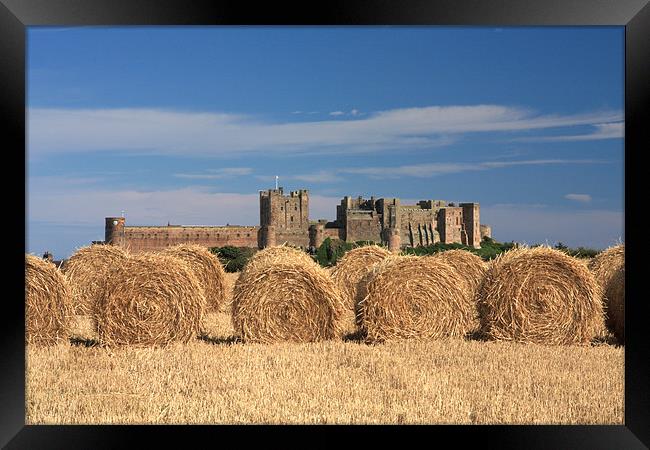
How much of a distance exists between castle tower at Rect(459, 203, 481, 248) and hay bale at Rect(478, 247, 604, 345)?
2103 inches

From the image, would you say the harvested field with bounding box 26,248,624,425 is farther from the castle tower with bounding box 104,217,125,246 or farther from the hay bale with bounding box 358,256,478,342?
the castle tower with bounding box 104,217,125,246

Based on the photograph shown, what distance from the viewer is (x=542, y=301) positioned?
926 cm

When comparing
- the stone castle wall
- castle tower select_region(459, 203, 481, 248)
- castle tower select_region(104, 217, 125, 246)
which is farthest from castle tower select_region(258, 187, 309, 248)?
castle tower select_region(459, 203, 481, 248)

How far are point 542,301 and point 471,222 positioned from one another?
181 feet

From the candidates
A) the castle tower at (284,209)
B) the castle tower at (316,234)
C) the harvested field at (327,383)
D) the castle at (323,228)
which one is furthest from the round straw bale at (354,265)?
the castle tower at (284,209)

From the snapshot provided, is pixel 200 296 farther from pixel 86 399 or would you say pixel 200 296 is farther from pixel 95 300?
pixel 86 399

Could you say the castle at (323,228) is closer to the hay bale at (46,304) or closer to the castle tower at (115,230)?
the castle tower at (115,230)

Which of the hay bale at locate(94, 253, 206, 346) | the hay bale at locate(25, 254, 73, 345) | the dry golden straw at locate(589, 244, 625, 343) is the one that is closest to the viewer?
the hay bale at locate(94, 253, 206, 346)

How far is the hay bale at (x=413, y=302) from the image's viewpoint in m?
9.16

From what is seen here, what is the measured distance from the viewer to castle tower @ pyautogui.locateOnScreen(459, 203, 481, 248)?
205 feet

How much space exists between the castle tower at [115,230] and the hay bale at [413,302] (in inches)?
1841

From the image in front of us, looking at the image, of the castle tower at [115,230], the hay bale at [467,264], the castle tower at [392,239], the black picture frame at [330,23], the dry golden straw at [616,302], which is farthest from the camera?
the castle tower at [115,230]
